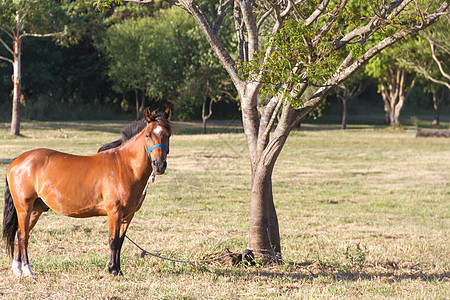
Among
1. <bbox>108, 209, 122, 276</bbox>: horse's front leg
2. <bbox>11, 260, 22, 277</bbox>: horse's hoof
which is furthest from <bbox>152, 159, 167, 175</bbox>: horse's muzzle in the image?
<bbox>11, 260, 22, 277</bbox>: horse's hoof

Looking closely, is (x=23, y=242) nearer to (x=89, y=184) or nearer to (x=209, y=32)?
(x=89, y=184)

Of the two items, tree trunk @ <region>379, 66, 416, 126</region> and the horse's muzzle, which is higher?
tree trunk @ <region>379, 66, 416, 126</region>

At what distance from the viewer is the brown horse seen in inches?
257

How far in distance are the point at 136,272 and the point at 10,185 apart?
1.85m

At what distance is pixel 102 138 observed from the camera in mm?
33531

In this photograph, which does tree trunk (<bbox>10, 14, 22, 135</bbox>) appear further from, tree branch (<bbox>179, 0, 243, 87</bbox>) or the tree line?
tree branch (<bbox>179, 0, 243, 87</bbox>)

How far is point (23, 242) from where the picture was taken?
6.83 metres

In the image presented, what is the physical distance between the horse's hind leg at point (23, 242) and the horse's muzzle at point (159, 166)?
176 centimetres

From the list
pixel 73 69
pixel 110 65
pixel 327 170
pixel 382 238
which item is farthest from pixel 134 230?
pixel 73 69

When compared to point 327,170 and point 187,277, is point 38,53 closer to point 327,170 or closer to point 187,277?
point 327,170

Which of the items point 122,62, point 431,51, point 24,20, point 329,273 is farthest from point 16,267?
point 122,62

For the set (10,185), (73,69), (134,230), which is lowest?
(134,230)

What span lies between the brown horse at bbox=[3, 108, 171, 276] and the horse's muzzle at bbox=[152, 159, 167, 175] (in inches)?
8.4

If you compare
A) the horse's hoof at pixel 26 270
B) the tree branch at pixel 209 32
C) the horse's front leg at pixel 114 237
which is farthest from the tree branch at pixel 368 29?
the horse's hoof at pixel 26 270
